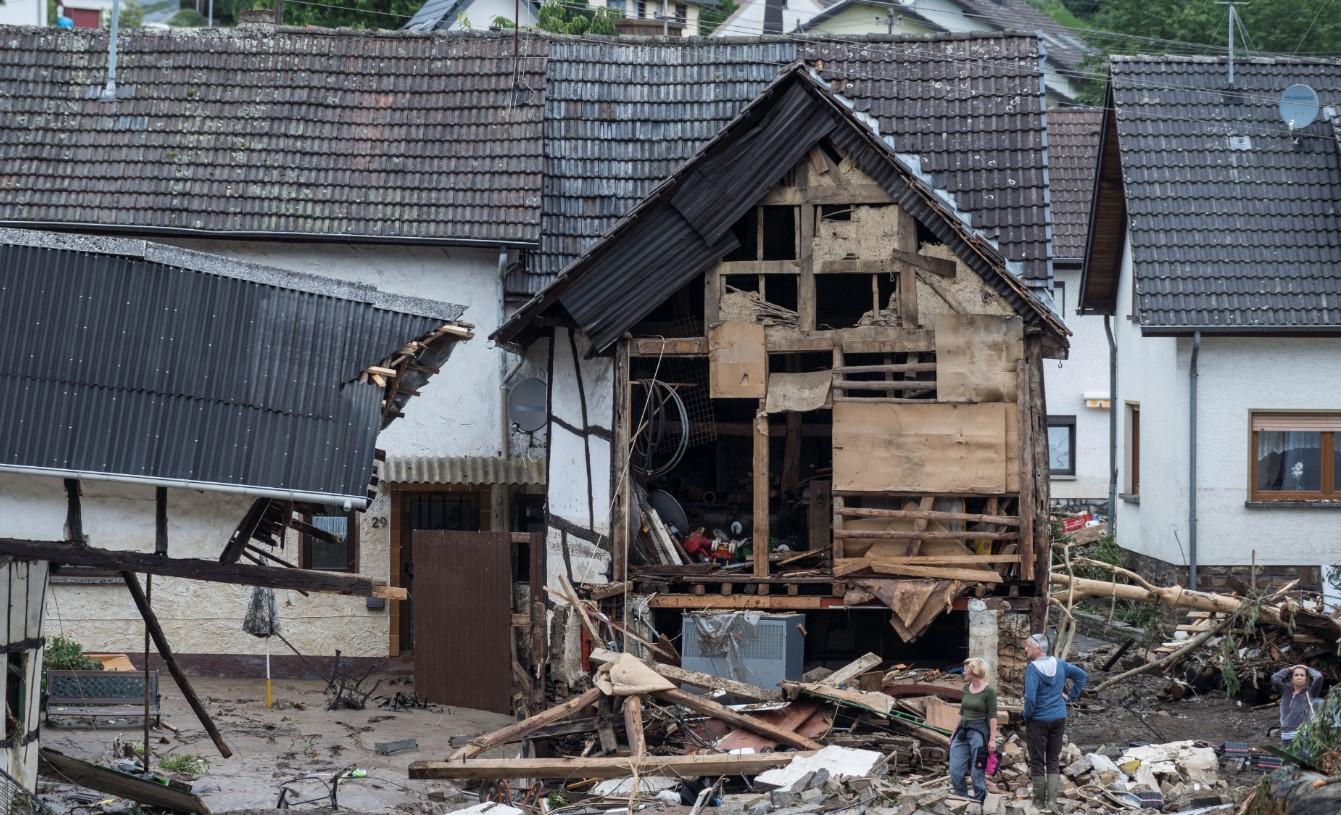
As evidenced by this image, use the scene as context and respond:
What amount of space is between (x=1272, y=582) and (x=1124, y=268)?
6.31 m

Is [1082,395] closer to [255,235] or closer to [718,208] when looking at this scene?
[718,208]

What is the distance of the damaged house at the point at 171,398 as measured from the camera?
1307 cm

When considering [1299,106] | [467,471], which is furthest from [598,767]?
[1299,106]

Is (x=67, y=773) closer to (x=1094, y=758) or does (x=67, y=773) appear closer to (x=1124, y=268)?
(x=1094, y=758)

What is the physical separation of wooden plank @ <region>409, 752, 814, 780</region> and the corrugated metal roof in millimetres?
5910

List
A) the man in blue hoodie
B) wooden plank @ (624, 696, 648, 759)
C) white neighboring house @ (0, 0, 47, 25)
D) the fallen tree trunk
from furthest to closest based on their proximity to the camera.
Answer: white neighboring house @ (0, 0, 47, 25) → the fallen tree trunk → wooden plank @ (624, 696, 648, 759) → the man in blue hoodie

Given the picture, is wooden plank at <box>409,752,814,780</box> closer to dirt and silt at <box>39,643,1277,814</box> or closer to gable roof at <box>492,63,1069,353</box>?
dirt and silt at <box>39,643,1277,814</box>

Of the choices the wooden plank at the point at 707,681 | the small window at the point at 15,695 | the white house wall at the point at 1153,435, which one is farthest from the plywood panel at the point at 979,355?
the small window at the point at 15,695

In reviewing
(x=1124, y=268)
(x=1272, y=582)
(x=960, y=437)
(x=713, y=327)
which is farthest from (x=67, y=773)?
(x=1124, y=268)

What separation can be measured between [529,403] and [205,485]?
7158mm

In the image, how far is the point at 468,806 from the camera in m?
15.5

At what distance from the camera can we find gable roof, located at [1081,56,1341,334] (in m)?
23.5

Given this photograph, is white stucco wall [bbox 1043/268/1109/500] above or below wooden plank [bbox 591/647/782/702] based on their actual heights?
above

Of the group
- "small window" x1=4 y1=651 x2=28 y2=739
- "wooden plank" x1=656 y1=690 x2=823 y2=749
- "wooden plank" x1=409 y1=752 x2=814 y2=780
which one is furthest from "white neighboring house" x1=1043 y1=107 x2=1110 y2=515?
"small window" x1=4 y1=651 x2=28 y2=739
